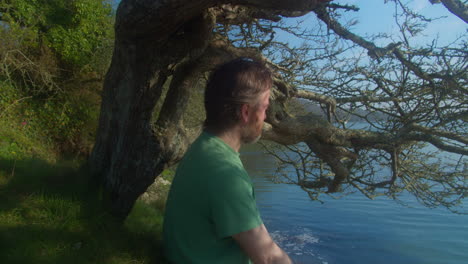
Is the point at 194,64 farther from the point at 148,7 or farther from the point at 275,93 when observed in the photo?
the point at 275,93

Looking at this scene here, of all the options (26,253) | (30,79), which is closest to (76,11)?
(30,79)

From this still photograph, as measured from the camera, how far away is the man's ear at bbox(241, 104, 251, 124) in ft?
5.64

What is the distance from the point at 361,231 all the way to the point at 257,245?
1356cm

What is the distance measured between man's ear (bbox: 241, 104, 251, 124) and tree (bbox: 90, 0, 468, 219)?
1057mm

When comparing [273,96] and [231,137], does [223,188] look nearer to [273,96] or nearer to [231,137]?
[231,137]

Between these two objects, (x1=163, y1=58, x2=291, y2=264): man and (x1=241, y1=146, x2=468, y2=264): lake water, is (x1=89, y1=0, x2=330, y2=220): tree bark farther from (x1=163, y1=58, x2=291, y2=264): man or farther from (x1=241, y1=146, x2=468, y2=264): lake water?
(x1=241, y1=146, x2=468, y2=264): lake water

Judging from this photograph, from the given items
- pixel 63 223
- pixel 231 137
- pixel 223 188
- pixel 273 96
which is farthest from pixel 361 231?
pixel 223 188

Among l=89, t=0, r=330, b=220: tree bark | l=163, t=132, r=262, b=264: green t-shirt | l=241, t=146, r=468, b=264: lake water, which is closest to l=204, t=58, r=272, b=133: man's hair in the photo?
l=163, t=132, r=262, b=264: green t-shirt

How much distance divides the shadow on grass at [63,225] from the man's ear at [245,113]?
1716 millimetres

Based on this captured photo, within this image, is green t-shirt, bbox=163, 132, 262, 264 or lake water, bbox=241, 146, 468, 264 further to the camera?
lake water, bbox=241, 146, 468, 264

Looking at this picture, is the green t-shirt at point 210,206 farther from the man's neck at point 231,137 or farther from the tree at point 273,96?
the tree at point 273,96

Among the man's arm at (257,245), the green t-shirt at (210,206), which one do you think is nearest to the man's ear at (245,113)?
the green t-shirt at (210,206)

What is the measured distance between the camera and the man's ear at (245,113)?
5.64 ft

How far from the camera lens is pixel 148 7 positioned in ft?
8.27
